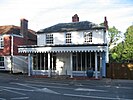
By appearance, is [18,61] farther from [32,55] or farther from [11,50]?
[32,55]

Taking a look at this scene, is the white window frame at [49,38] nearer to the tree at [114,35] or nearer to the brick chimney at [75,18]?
the brick chimney at [75,18]

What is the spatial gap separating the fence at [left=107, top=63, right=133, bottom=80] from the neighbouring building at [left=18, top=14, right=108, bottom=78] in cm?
75

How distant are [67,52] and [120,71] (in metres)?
6.93

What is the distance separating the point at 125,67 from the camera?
2975 cm

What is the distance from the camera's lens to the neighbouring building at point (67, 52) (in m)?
30.9

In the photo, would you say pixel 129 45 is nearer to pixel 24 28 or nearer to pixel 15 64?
pixel 24 28

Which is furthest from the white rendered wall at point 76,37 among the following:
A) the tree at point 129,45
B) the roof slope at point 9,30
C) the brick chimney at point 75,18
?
the tree at point 129,45

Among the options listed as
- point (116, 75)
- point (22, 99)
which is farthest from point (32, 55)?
point (22, 99)

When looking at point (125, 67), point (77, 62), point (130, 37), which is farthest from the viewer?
point (130, 37)

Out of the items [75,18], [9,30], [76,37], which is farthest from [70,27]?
[9,30]

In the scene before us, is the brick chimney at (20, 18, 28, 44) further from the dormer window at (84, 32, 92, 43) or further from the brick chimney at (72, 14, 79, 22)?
the dormer window at (84, 32, 92, 43)

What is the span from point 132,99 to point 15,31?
27803 mm

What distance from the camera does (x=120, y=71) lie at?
1184 inches

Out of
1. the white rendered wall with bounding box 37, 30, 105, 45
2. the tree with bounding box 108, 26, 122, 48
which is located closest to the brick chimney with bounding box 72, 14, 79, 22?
the white rendered wall with bounding box 37, 30, 105, 45
